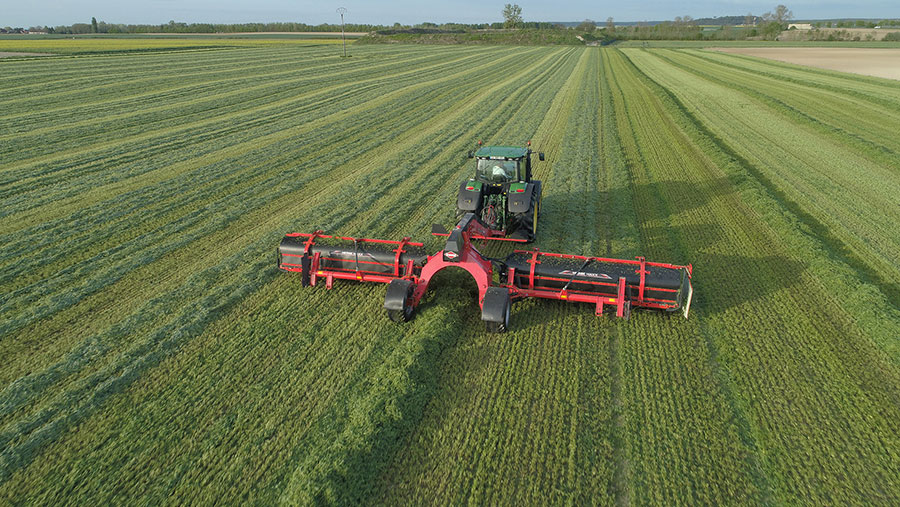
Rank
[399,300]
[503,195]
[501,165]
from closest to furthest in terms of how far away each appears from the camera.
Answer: [399,300], [503,195], [501,165]

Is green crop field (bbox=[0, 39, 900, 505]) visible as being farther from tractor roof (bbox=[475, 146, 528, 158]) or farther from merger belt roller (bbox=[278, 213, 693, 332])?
→ tractor roof (bbox=[475, 146, 528, 158])

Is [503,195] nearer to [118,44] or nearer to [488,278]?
[488,278]

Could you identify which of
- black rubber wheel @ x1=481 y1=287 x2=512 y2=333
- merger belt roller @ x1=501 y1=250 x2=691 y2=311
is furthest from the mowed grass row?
merger belt roller @ x1=501 y1=250 x2=691 y2=311

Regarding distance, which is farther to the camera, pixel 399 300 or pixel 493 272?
pixel 493 272

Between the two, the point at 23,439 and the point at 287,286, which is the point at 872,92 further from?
the point at 23,439

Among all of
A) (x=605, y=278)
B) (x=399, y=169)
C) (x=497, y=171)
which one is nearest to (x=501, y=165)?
(x=497, y=171)

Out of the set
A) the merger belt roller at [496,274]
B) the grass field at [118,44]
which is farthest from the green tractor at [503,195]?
the grass field at [118,44]

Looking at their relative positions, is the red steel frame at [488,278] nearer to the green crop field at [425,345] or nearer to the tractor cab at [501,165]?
the green crop field at [425,345]

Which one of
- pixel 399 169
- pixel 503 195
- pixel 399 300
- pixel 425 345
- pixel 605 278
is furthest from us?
pixel 399 169
